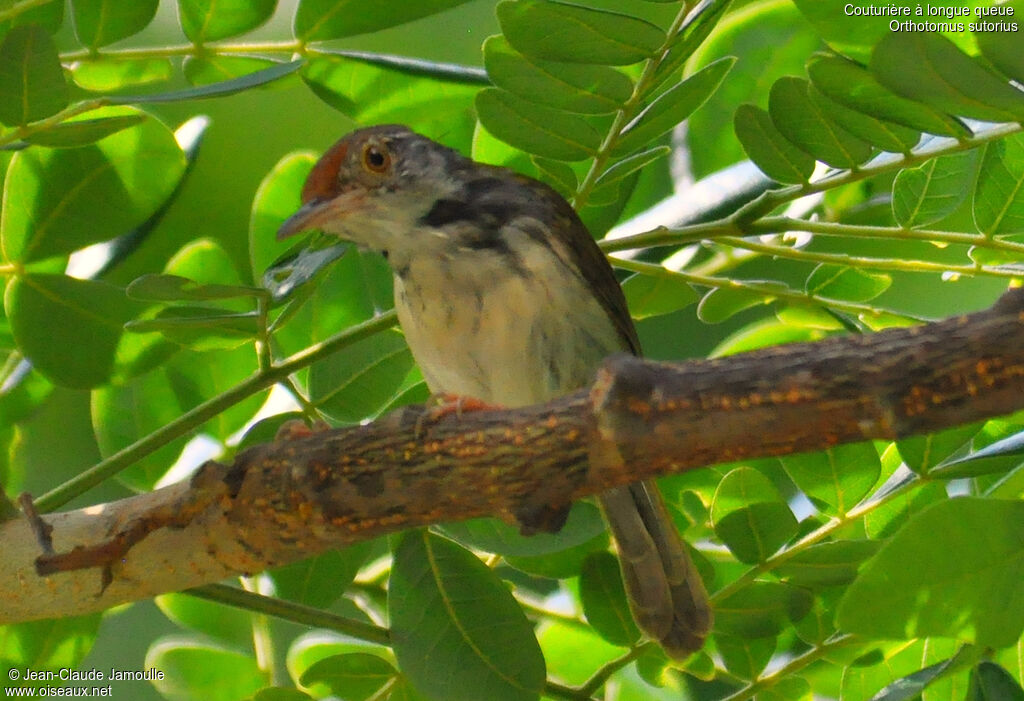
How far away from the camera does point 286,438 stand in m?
2.03

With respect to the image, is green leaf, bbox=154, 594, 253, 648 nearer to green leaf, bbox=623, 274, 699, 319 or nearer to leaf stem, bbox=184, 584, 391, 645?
leaf stem, bbox=184, 584, 391, 645

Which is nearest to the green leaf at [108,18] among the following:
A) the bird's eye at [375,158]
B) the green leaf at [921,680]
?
the bird's eye at [375,158]

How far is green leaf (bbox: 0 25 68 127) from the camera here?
1.92 metres

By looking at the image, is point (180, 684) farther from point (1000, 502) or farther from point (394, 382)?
point (1000, 502)

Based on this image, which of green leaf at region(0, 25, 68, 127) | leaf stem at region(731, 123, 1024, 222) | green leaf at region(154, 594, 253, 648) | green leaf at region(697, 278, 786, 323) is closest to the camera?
green leaf at region(0, 25, 68, 127)

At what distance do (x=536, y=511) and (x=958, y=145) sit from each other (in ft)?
3.38

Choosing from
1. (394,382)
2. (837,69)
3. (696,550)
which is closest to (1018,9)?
(837,69)

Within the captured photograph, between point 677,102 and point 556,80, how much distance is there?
0.76ft

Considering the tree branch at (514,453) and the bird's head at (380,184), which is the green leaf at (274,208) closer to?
the bird's head at (380,184)

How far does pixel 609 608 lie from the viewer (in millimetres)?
2482

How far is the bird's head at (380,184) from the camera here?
2758mm

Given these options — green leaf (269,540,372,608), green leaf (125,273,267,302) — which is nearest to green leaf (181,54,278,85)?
green leaf (125,273,267,302)

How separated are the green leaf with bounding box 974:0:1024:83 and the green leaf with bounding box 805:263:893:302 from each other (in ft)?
2.63

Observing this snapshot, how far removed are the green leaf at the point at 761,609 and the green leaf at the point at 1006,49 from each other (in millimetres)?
993
